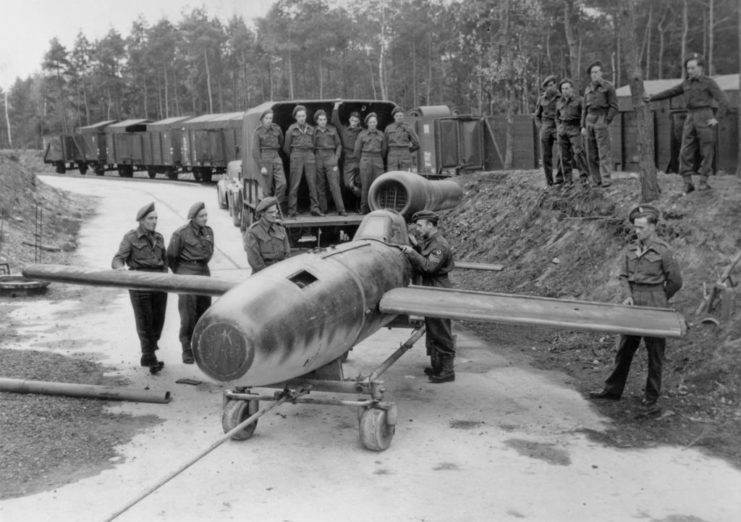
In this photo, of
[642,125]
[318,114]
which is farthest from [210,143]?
[642,125]

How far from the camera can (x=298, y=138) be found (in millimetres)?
13477

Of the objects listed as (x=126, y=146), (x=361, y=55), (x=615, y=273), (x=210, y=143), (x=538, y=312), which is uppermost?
(x=361, y=55)

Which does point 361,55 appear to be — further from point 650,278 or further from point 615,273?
point 650,278

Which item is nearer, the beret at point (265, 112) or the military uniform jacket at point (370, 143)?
the beret at point (265, 112)

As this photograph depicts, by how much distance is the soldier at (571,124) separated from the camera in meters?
13.8

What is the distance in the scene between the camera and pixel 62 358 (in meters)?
9.70

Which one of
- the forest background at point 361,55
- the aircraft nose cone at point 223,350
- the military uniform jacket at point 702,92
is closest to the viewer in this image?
the aircraft nose cone at point 223,350

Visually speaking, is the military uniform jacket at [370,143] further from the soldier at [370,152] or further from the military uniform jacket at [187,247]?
the military uniform jacket at [187,247]

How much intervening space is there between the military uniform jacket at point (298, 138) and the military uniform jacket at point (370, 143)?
0.86 m

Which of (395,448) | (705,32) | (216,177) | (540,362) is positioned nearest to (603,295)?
(540,362)

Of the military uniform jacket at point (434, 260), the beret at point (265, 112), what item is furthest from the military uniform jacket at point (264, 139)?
the military uniform jacket at point (434, 260)

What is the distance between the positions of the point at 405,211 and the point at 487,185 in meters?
8.75

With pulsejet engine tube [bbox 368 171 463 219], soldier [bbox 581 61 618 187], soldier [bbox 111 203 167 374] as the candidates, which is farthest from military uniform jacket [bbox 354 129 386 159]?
soldier [bbox 111 203 167 374]

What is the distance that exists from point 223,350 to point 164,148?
37.4 metres
